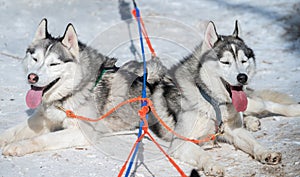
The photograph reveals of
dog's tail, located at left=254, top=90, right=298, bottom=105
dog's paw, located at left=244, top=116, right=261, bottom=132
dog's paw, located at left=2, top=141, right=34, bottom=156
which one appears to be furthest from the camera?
dog's tail, located at left=254, top=90, right=298, bottom=105

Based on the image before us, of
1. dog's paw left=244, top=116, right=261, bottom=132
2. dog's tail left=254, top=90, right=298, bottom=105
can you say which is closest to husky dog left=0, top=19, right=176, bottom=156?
dog's paw left=244, top=116, right=261, bottom=132

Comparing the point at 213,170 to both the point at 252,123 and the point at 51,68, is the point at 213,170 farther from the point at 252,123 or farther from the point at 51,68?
the point at 51,68

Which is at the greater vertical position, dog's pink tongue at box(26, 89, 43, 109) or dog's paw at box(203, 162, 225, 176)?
dog's pink tongue at box(26, 89, 43, 109)

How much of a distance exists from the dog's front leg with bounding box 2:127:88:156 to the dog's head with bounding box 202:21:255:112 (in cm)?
114

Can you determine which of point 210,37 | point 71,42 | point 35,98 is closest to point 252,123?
point 210,37

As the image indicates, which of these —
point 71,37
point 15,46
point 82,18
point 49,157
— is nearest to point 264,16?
point 82,18

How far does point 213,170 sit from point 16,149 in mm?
1424

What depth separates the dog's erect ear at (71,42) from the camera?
3.37 m

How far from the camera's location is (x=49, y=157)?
10.2ft

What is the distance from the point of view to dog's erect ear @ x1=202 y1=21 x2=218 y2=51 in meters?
3.34

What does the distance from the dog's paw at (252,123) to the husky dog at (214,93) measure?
265 millimetres

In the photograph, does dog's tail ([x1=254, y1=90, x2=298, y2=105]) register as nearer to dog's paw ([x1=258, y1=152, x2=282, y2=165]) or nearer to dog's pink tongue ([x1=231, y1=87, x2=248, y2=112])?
dog's pink tongue ([x1=231, y1=87, x2=248, y2=112])

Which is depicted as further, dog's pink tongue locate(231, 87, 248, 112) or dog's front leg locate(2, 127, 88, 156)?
dog's pink tongue locate(231, 87, 248, 112)

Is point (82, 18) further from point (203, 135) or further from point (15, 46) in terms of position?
point (203, 135)
